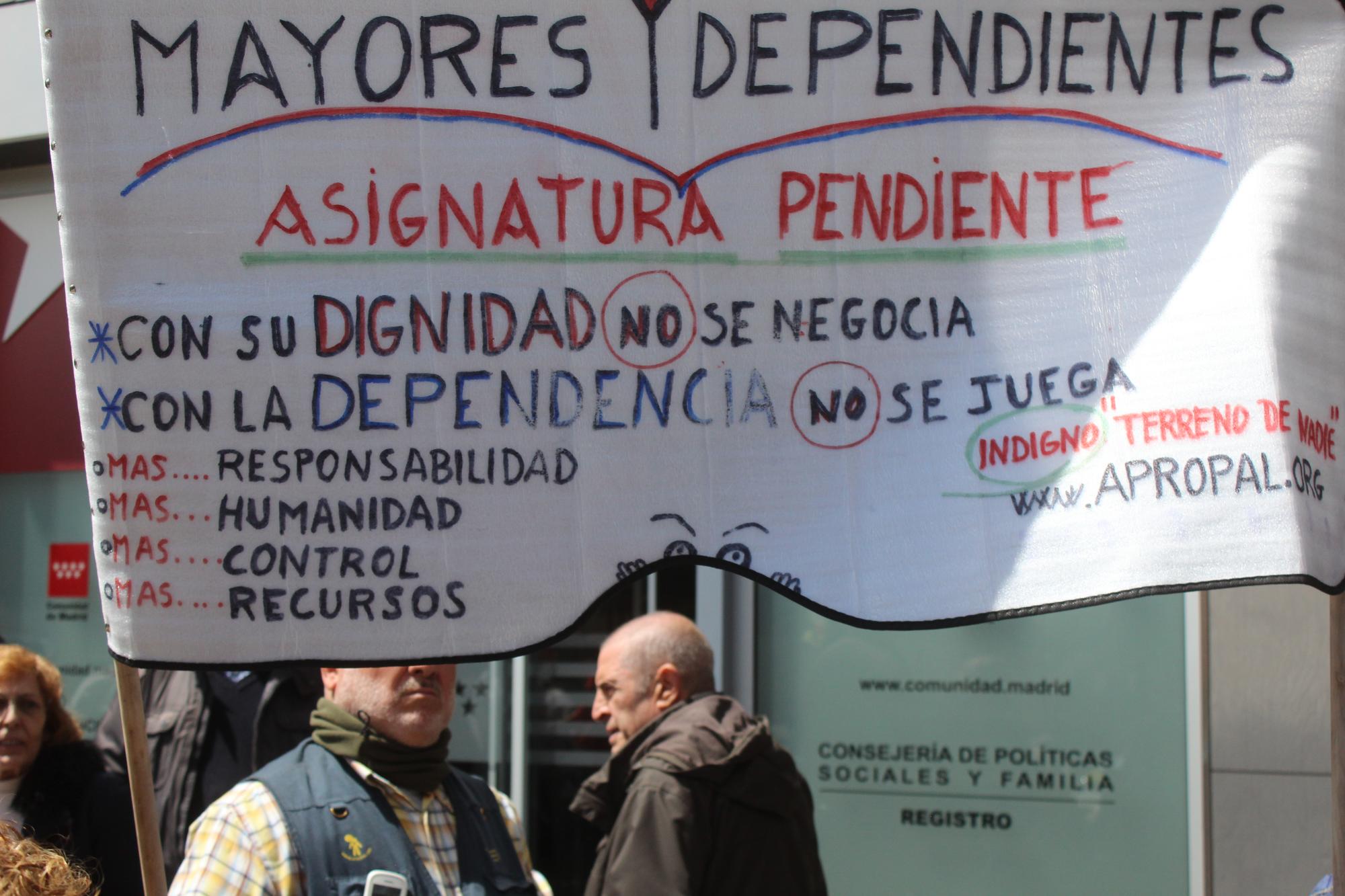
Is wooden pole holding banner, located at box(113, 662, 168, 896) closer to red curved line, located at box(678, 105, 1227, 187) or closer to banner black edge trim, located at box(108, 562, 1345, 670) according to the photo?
banner black edge trim, located at box(108, 562, 1345, 670)

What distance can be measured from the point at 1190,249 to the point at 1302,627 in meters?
3.32

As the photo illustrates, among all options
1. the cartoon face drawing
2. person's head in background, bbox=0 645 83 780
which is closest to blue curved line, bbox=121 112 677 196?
the cartoon face drawing

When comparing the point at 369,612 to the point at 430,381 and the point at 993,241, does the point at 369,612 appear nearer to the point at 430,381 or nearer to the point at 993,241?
the point at 430,381

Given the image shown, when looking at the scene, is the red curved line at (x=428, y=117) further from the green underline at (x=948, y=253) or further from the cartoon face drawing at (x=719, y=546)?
the cartoon face drawing at (x=719, y=546)

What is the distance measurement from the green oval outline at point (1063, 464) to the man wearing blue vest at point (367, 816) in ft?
4.05

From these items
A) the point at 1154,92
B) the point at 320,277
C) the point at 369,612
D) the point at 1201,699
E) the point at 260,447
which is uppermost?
the point at 1154,92

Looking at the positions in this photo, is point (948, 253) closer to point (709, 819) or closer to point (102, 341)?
point (102, 341)

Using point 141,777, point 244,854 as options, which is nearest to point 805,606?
point 141,777

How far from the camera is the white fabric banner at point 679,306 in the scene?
238 centimetres

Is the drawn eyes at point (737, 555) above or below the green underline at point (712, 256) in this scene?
below

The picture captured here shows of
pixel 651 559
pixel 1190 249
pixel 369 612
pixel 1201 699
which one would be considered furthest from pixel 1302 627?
pixel 369 612

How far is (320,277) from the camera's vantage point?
241 centimetres

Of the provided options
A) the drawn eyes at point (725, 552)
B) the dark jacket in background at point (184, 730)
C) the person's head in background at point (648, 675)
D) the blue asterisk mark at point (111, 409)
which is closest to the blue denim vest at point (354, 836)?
the person's head in background at point (648, 675)

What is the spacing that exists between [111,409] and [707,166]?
1.12 meters
